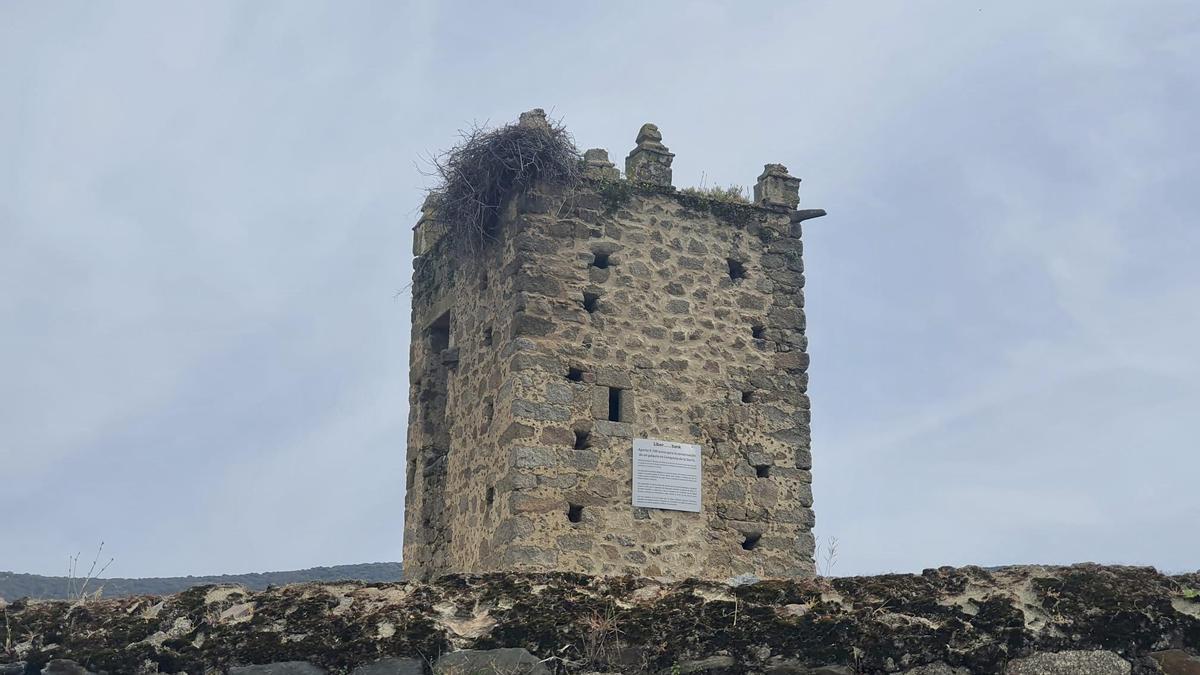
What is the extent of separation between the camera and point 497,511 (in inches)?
481

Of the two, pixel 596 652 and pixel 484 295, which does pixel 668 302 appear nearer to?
pixel 484 295

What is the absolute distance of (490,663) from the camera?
576 centimetres

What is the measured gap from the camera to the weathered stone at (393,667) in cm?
573

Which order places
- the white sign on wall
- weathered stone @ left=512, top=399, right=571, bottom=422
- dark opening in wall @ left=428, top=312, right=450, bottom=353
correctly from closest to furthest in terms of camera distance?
weathered stone @ left=512, top=399, right=571, bottom=422
the white sign on wall
dark opening in wall @ left=428, top=312, right=450, bottom=353

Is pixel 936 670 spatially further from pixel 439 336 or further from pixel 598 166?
pixel 439 336

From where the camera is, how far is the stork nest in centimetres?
1289

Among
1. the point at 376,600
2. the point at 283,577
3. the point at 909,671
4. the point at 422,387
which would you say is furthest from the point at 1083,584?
the point at 283,577

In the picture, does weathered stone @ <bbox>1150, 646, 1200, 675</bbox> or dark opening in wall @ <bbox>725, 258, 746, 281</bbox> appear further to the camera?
dark opening in wall @ <bbox>725, 258, 746, 281</bbox>

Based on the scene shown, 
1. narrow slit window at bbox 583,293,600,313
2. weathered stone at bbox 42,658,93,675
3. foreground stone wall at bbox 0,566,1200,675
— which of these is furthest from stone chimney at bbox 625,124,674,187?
weathered stone at bbox 42,658,93,675

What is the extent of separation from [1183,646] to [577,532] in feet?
22.1

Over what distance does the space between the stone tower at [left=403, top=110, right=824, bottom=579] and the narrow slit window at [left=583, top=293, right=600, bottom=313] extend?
12 mm

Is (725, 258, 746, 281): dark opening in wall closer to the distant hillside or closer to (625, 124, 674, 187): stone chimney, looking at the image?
(625, 124, 674, 187): stone chimney

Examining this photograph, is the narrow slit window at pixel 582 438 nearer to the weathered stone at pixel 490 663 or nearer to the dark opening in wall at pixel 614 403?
the dark opening in wall at pixel 614 403

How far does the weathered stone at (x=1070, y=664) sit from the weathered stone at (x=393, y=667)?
7.50 ft
